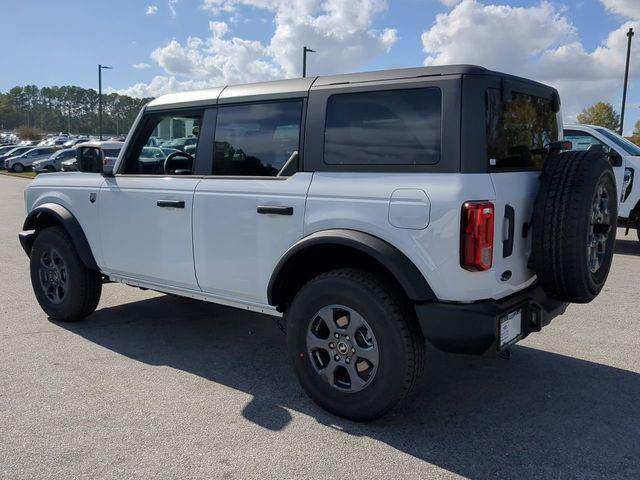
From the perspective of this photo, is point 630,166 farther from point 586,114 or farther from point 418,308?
point 586,114

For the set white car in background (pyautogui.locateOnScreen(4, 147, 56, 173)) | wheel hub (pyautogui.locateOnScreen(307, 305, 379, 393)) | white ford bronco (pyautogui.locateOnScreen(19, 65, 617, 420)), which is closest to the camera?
white ford bronco (pyautogui.locateOnScreen(19, 65, 617, 420))

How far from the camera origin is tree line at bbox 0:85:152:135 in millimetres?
141625

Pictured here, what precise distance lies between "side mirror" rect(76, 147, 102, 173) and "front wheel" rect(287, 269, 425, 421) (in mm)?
2311

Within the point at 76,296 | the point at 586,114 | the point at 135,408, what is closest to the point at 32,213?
the point at 76,296

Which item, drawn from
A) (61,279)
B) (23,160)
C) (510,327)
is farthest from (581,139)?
(23,160)

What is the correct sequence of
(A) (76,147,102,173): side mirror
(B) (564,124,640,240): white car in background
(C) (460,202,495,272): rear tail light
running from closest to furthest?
(C) (460,202,495,272): rear tail light, (A) (76,147,102,173): side mirror, (B) (564,124,640,240): white car in background

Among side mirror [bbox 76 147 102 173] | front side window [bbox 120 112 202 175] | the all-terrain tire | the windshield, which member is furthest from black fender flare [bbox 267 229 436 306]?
the windshield

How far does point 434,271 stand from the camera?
9.70 feet

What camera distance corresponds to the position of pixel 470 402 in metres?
3.62

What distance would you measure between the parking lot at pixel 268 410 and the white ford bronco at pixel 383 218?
0.35m

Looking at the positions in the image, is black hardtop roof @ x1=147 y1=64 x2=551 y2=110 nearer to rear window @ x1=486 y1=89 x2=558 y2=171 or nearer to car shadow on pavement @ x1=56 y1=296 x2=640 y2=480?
rear window @ x1=486 y1=89 x2=558 y2=171

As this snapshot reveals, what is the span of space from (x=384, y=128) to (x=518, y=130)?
808mm

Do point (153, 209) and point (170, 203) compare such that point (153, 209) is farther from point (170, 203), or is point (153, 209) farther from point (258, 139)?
point (258, 139)

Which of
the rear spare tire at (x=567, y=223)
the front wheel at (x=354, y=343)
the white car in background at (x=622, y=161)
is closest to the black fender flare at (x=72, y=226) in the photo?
the front wheel at (x=354, y=343)
